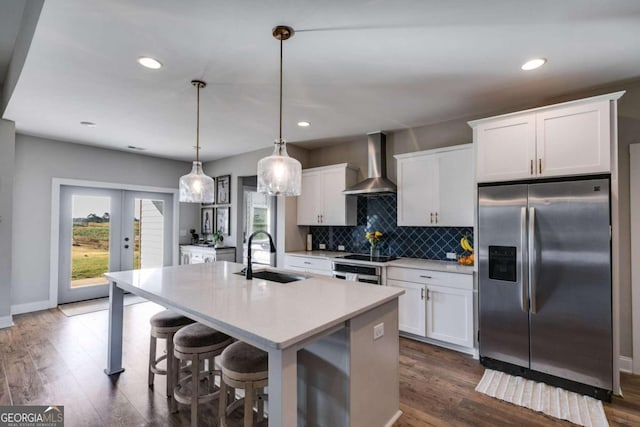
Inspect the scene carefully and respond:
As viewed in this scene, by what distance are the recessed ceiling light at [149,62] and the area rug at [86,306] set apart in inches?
155

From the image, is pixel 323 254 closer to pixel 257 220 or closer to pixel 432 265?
pixel 432 265

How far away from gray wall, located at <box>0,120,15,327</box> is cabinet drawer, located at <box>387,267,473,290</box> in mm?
4936

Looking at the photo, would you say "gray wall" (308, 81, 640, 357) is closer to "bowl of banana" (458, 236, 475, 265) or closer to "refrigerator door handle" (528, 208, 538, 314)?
"refrigerator door handle" (528, 208, 538, 314)

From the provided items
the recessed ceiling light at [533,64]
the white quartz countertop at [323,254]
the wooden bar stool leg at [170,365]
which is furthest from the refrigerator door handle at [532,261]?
the wooden bar stool leg at [170,365]

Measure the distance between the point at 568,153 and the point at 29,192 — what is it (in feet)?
22.2

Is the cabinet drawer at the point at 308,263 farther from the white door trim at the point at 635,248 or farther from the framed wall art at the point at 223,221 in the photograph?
the white door trim at the point at 635,248

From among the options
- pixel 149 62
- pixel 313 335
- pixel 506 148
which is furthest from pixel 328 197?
pixel 313 335

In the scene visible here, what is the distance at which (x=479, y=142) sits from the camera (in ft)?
9.61

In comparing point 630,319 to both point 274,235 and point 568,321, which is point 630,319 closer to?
point 568,321

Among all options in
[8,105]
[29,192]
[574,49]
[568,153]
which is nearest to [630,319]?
[568,153]

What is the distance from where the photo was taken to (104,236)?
17.2ft

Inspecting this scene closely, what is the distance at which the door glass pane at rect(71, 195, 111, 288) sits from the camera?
4.95 metres

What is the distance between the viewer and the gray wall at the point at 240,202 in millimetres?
4777

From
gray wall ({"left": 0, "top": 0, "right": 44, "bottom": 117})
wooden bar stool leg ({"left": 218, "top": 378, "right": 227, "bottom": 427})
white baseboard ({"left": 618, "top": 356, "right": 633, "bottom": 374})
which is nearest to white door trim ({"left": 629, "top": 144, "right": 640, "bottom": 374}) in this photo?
white baseboard ({"left": 618, "top": 356, "right": 633, "bottom": 374})
